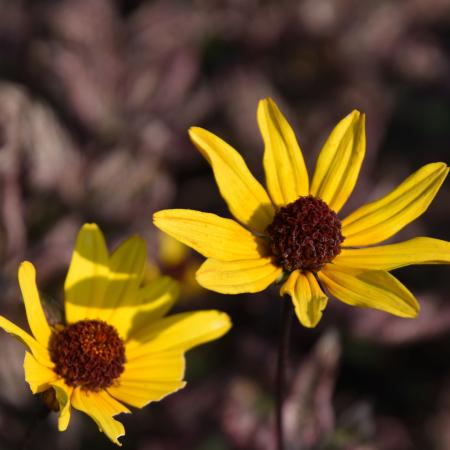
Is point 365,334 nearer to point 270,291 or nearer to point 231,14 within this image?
point 270,291

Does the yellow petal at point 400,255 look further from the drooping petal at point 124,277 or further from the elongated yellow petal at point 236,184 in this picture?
the drooping petal at point 124,277

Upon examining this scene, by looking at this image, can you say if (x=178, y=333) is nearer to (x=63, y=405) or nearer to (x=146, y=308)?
(x=146, y=308)

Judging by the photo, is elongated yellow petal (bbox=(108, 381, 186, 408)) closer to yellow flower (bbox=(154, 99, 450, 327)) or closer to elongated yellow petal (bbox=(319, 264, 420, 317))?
yellow flower (bbox=(154, 99, 450, 327))

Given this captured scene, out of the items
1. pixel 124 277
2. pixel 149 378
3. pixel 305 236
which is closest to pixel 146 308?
pixel 124 277

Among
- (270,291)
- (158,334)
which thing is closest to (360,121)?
(158,334)

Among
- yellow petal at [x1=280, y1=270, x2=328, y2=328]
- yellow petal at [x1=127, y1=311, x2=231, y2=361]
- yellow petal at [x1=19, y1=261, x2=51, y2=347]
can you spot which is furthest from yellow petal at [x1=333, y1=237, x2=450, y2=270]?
yellow petal at [x1=19, y1=261, x2=51, y2=347]

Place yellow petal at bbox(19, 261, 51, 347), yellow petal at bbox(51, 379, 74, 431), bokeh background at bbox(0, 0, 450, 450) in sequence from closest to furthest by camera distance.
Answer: yellow petal at bbox(51, 379, 74, 431)
yellow petal at bbox(19, 261, 51, 347)
bokeh background at bbox(0, 0, 450, 450)

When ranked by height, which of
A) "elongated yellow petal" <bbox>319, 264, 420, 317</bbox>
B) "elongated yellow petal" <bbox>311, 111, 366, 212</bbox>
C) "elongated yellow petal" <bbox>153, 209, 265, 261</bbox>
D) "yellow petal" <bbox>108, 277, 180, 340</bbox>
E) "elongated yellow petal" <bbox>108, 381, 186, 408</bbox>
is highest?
"elongated yellow petal" <bbox>311, 111, 366, 212</bbox>

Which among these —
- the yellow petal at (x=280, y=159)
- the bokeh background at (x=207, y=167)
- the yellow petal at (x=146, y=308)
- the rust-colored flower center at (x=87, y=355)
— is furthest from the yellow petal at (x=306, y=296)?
the bokeh background at (x=207, y=167)
